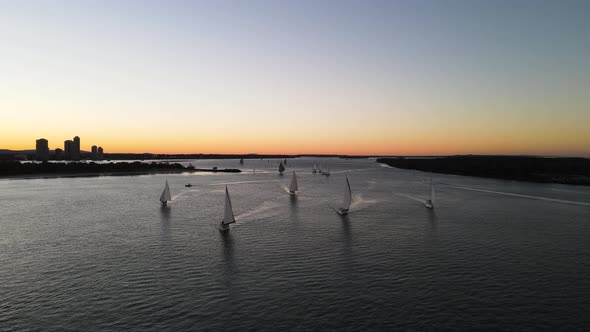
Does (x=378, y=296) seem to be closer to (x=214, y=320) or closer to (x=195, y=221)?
(x=214, y=320)

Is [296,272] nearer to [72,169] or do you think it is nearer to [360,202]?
Answer: [360,202]

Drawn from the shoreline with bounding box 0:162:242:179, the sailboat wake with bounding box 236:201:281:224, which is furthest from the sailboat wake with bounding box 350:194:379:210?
the shoreline with bounding box 0:162:242:179

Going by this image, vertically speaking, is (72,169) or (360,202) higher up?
(72,169)

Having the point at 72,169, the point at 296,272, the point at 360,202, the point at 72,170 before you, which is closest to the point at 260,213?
the point at 360,202

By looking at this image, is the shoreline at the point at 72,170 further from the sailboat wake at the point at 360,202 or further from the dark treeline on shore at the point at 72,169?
the sailboat wake at the point at 360,202

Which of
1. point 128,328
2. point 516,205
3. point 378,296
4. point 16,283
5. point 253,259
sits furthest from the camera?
point 516,205

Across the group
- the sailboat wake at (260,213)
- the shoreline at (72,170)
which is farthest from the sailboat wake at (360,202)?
the shoreline at (72,170)

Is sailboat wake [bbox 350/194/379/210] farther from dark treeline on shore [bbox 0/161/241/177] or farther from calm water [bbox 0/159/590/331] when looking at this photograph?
dark treeline on shore [bbox 0/161/241/177]

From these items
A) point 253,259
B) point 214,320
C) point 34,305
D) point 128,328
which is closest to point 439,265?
point 253,259
